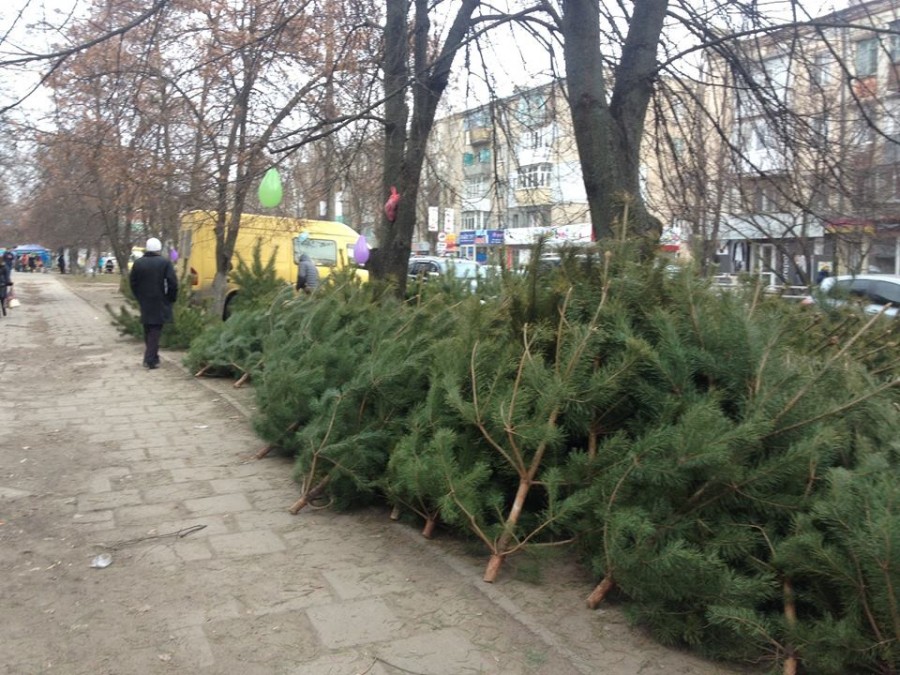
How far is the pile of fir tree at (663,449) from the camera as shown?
3.12 metres

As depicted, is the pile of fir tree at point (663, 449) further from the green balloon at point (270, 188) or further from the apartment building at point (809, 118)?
the green balloon at point (270, 188)

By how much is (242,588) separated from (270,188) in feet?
19.9

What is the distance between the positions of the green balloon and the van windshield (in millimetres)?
6871

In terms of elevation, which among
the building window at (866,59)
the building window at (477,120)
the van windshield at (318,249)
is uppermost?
the building window at (866,59)

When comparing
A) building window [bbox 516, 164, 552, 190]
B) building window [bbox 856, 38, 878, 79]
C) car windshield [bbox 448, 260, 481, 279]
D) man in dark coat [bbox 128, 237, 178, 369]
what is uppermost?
building window [bbox 856, 38, 878, 79]

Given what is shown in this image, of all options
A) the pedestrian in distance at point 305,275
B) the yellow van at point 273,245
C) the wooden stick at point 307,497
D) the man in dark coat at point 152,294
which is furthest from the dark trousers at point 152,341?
the wooden stick at point 307,497

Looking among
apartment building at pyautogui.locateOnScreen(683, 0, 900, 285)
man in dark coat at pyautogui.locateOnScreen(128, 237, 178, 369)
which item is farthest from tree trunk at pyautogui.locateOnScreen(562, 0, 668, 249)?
man in dark coat at pyautogui.locateOnScreen(128, 237, 178, 369)

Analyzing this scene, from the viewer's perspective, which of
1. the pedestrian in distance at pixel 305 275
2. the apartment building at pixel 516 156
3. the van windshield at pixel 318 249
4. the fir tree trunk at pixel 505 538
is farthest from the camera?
the van windshield at pixel 318 249

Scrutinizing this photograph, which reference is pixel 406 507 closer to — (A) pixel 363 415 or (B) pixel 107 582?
(A) pixel 363 415

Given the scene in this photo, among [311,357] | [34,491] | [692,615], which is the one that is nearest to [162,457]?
[34,491]

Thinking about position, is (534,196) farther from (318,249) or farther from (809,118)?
(318,249)

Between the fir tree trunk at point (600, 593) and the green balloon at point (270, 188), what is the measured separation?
6.05 m

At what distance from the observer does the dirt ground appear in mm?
3270

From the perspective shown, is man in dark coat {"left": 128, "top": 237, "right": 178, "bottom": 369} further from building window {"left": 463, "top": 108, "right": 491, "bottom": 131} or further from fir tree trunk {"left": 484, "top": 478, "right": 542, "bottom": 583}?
fir tree trunk {"left": 484, "top": 478, "right": 542, "bottom": 583}
